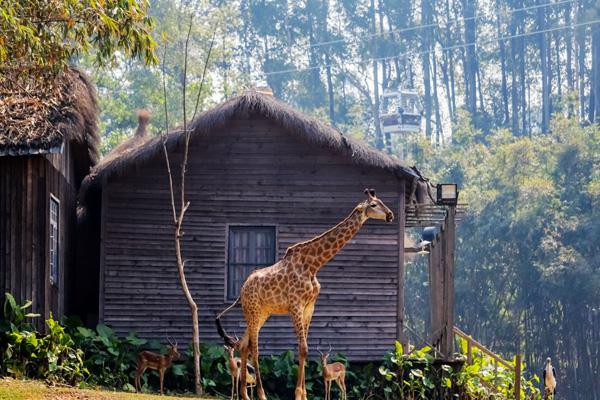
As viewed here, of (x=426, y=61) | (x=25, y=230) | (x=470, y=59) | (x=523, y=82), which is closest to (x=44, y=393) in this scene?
(x=25, y=230)

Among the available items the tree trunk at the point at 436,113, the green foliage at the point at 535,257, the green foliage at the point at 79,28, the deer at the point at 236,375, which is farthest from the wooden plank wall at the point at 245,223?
the tree trunk at the point at 436,113

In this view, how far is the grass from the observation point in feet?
Answer: 61.9

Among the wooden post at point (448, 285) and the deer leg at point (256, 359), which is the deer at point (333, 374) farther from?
the deer leg at point (256, 359)

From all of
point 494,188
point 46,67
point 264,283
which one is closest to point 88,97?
point 46,67

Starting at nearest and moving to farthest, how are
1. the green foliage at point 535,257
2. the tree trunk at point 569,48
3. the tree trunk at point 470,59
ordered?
the green foliage at point 535,257, the tree trunk at point 569,48, the tree trunk at point 470,59

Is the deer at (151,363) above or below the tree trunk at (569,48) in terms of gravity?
below

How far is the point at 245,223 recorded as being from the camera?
86.1ft

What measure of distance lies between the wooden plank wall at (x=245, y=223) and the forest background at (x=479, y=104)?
25.9m

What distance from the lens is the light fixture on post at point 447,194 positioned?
25312mm

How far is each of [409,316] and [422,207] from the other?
32356 millimetres

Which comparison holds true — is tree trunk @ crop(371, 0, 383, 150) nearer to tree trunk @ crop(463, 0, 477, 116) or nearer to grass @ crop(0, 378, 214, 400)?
tree trunk @ crop(463, 0, 477, 116)

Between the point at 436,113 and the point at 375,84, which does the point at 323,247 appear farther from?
the point at 375,84

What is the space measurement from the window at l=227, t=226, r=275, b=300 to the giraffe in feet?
20.7

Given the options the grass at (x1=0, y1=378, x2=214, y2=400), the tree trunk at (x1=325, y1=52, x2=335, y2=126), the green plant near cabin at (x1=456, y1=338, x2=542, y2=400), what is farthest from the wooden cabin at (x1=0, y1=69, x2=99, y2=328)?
the tree trunk at (x1=325, y1=52, x2=335, y2=126)
